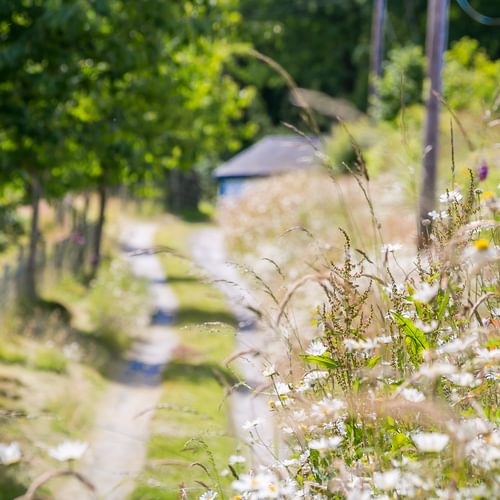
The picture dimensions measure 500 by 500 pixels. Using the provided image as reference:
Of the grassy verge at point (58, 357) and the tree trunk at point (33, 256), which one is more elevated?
the tree trunk at point (33, 256)

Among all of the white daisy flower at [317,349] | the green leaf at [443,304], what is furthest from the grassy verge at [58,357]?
the green leaf at [443,304]

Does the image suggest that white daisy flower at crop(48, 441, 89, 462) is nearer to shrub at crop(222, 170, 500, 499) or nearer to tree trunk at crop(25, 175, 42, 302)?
shrub at crop(222, 170, 500, 499)

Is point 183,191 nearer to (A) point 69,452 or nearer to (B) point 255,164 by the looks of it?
(B) point 255,164

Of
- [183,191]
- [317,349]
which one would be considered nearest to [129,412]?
[317,349]

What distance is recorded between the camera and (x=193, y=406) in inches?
381

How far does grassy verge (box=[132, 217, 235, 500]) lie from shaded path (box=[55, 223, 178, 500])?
0.52 ft

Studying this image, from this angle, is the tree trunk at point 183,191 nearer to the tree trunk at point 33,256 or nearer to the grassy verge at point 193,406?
the grassy verge at point 193,406

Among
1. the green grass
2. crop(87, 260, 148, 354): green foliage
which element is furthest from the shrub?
crop(87, 260, 148, 354): green foliage

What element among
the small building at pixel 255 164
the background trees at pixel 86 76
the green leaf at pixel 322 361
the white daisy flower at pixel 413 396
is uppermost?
the background trees at pixel 86 76

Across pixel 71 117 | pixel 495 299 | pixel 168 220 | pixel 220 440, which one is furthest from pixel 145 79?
pixel 168 220

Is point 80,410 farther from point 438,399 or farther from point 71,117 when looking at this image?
point 438,399

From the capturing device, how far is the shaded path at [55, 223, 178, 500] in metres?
7.12

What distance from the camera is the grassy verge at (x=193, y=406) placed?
113 inches

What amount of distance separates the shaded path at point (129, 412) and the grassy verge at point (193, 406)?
159 mm
